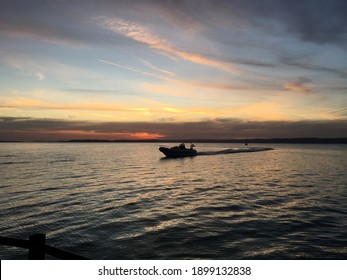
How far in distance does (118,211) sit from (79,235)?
5.05 metres

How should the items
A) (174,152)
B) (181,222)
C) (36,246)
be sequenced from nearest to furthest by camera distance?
(36,246)
(181,222)
(174,152)

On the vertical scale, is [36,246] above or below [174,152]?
above

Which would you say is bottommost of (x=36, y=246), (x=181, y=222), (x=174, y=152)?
(x=181, y=222)

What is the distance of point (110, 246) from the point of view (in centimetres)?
1269

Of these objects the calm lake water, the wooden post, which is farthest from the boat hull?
the wooden post

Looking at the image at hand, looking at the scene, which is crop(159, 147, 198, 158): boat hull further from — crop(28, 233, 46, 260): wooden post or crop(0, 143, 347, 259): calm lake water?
crop(28, 233, 46, 260): wooden post

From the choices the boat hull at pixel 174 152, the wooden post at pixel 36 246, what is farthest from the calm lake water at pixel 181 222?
the boat hull at pixel 174 152

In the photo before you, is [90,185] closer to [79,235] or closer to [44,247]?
[79,235]

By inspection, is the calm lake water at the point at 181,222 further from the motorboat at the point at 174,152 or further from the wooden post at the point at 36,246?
the motorboat at the point at 174,152

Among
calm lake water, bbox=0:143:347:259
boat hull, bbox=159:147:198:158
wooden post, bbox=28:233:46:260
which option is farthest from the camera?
boat hull, bbox=159:147:198:158

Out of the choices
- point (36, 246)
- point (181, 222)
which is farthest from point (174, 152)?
point (36, 246)

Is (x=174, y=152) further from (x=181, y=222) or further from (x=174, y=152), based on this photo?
(x=181, y=222)

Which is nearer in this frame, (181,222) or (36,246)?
(36,246)
